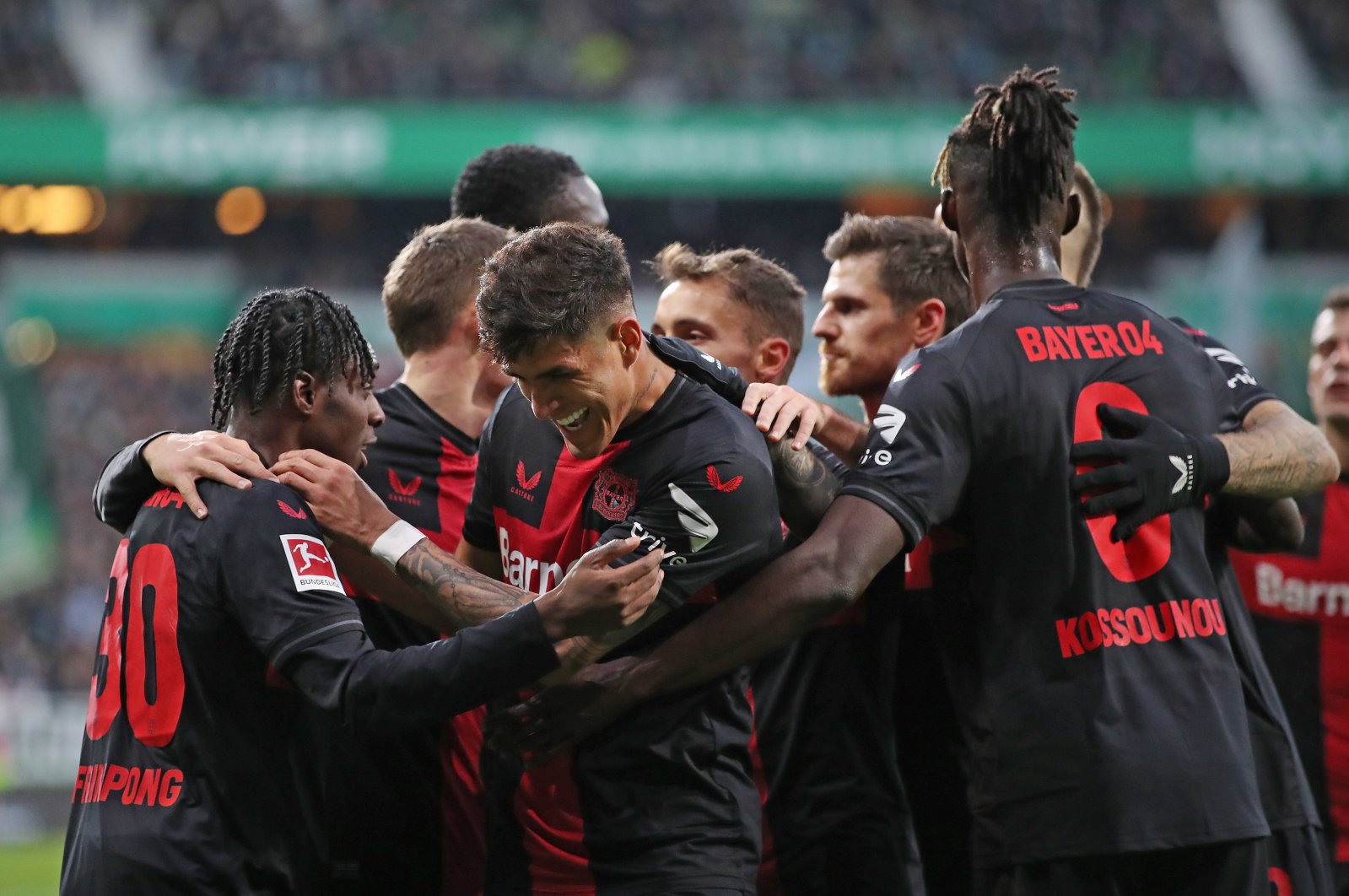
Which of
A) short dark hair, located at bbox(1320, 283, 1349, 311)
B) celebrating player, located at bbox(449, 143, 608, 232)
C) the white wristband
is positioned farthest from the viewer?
short dark hair, located at bbox(1320, 283, 1349, 311)

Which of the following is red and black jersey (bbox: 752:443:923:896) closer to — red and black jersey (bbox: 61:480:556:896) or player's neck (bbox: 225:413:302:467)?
red and black jersey (bbox: 61:480:556:896)

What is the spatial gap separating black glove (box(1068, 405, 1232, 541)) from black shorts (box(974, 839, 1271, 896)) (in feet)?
2.26

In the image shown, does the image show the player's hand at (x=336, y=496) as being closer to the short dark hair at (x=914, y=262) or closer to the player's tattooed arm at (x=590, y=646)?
the player's tattooed arm at (x=590, y=646)

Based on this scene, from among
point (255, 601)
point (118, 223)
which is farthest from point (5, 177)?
point (255, 601)

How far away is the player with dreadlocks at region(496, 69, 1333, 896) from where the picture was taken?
3010mm

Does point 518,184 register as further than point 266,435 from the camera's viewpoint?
Yes

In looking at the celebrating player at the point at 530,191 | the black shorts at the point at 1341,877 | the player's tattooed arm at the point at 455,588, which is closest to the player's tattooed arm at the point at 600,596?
the player's tattooed arm at the point at 455,588

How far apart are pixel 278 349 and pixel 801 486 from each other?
1240 mm

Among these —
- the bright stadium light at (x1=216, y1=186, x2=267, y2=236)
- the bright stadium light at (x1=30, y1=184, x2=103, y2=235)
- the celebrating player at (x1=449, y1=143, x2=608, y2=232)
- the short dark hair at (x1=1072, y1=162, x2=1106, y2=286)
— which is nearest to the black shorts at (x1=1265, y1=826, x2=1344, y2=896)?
the short dark hair at (x1=1072, y1=162, x2=1106, y2=286)

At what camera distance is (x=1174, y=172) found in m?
20.8

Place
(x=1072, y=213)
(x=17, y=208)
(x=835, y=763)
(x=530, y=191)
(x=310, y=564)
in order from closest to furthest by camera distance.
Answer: (x=310, y=564) < (x=1072, y=213) < (x=835, y=763) < (x=530, y=191) < (x=17, y=208)

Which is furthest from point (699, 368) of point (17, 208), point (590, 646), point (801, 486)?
point (17, 208)

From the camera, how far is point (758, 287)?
4.25m

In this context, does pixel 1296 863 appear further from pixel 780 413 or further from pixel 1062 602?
pixel 780 413
